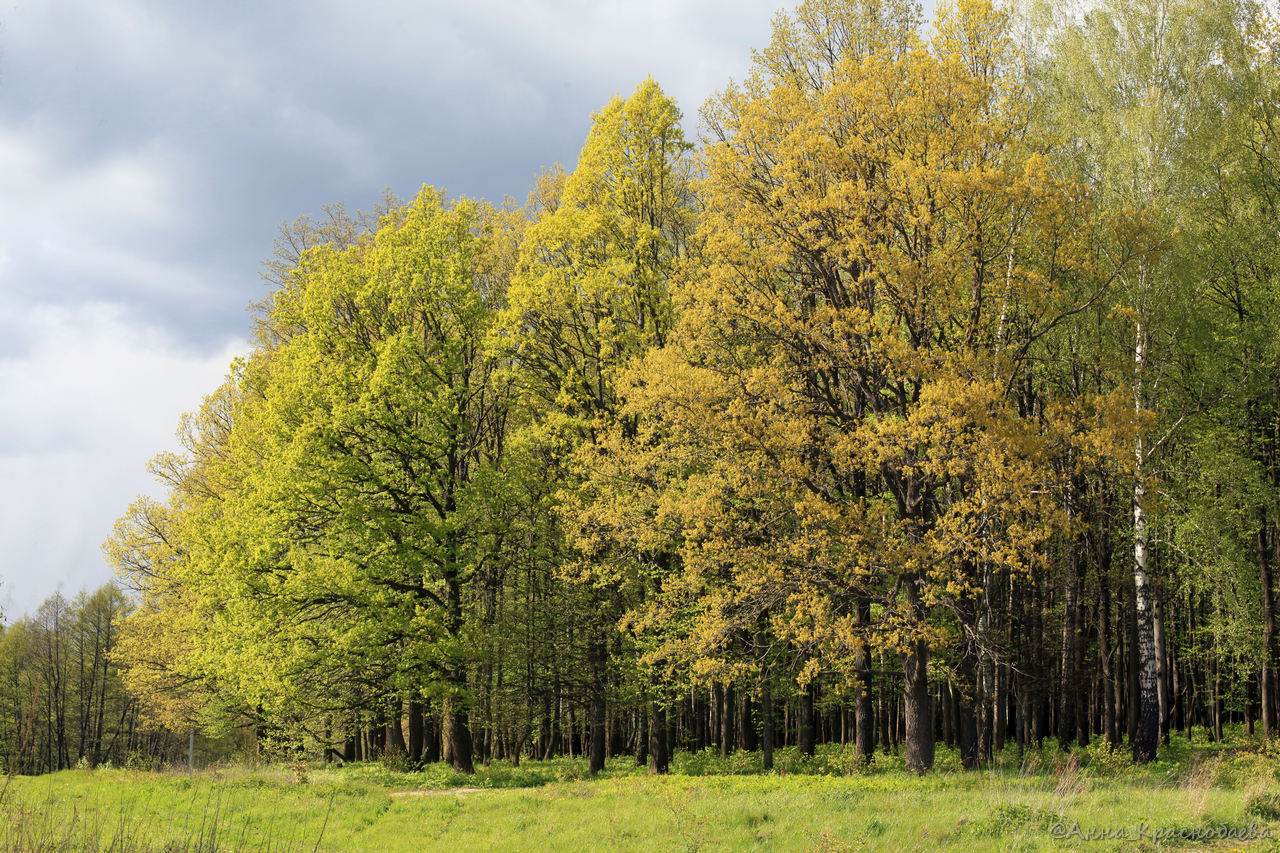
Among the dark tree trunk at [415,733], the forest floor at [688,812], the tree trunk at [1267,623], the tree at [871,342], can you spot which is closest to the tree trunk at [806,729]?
the forest floor at [688,812]

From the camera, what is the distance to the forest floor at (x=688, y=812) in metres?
9.25

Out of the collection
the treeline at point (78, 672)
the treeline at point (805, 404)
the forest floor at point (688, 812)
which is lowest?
the treeline at point (78, 672)

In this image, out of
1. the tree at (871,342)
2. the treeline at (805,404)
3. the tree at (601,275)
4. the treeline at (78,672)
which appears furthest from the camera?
the treeline at (78,672)

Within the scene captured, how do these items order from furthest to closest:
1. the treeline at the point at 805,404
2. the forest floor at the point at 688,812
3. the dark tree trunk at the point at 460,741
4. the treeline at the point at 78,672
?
the treeline at the point at 78,672 < the dark tree trunk at the point at 460,741 < the treeline at the point at 805,404 < the forest floor at the point at 688,812

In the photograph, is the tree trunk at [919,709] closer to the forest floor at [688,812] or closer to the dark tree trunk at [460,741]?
the forest floor at [688,812]

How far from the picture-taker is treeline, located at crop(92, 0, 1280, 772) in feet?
45.7

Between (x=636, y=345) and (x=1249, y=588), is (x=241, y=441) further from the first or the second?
(x=1249, y=588)

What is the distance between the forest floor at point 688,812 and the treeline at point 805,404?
2123 millimetres

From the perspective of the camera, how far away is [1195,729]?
34.9 m

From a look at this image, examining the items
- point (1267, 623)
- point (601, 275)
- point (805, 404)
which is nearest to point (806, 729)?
point (1267, 623)

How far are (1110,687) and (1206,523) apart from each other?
6333mm

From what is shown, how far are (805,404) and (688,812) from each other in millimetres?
7440

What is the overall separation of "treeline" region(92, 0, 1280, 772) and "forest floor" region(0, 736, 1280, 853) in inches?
83.6

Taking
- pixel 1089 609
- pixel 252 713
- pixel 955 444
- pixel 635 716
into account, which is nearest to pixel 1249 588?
pixel 1089 609
